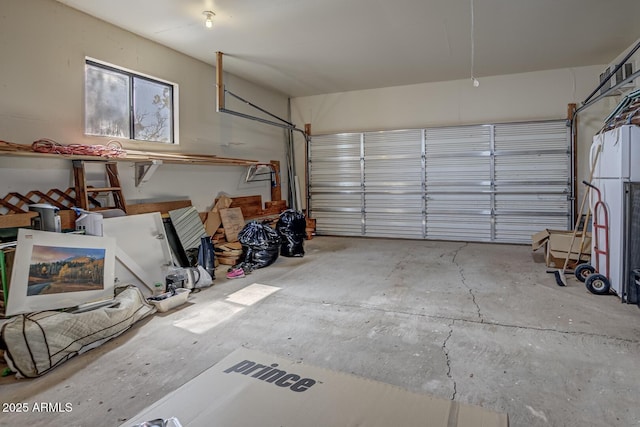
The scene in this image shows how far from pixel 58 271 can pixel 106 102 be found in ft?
8.00

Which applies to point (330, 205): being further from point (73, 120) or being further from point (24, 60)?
point (24, 60)

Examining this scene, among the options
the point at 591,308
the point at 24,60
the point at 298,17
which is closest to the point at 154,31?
the point at 24,60

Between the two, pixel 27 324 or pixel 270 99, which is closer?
pixel 27 324

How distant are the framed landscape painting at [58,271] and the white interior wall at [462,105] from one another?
5.69 metres

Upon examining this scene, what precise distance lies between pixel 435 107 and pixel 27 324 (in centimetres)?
729

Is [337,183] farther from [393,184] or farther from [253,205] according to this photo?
[253,205]

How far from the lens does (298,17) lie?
14.3 ft

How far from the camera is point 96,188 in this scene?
4.09 metres

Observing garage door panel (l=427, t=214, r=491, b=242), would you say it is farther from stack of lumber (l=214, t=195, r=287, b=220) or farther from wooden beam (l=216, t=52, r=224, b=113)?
wooden beam (l=216, t=52, r=224, b=113)

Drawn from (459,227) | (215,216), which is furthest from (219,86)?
(459,227)

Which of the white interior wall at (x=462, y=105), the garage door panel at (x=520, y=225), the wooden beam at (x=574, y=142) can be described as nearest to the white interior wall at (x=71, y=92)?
the white interior wall at (x=462, y=105)

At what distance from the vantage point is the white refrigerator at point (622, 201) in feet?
11.4

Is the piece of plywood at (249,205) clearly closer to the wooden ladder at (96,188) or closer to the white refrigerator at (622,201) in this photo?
the wooden ladder at (96,188)

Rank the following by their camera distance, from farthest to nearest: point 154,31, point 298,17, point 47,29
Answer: point 154,31 → point 298,17 → point 47,29
